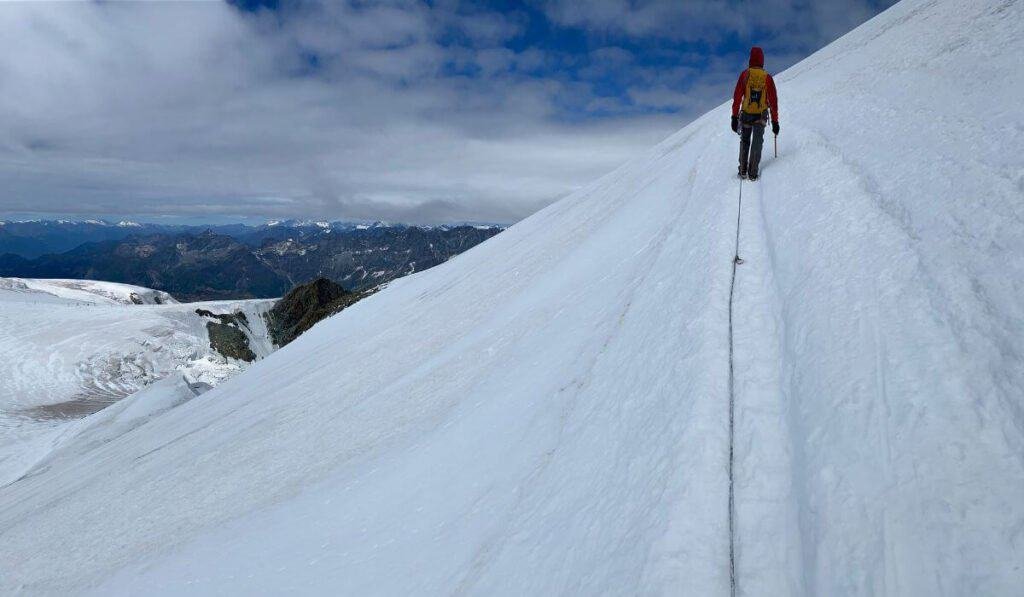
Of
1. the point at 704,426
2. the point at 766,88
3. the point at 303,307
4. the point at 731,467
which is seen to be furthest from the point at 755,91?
the point at 303,307

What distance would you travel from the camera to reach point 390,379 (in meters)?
10.8

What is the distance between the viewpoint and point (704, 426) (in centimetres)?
338

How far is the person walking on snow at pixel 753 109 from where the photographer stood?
9.66 m

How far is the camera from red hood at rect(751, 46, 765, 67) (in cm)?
1017

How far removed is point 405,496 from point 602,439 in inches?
99.9

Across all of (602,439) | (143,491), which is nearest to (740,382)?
(602,439)

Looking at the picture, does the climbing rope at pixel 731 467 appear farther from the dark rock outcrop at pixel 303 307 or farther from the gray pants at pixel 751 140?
the dark rock outcrop at pixel 303 307

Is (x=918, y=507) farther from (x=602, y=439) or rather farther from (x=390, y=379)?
(x=390, y=379)

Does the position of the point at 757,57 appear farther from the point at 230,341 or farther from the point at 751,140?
the point at 230,341

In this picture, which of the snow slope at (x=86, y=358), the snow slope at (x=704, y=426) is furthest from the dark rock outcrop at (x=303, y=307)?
the snow slope at (x=704, y=426)

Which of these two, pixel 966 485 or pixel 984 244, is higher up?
pixel 984 244

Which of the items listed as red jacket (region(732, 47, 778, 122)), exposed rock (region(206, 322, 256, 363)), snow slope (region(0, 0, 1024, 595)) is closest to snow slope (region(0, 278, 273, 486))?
exposed rock (region(206, 322, 256, 363))

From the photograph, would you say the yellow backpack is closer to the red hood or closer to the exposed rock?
the red hood

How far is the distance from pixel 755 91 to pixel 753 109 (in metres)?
0.53
